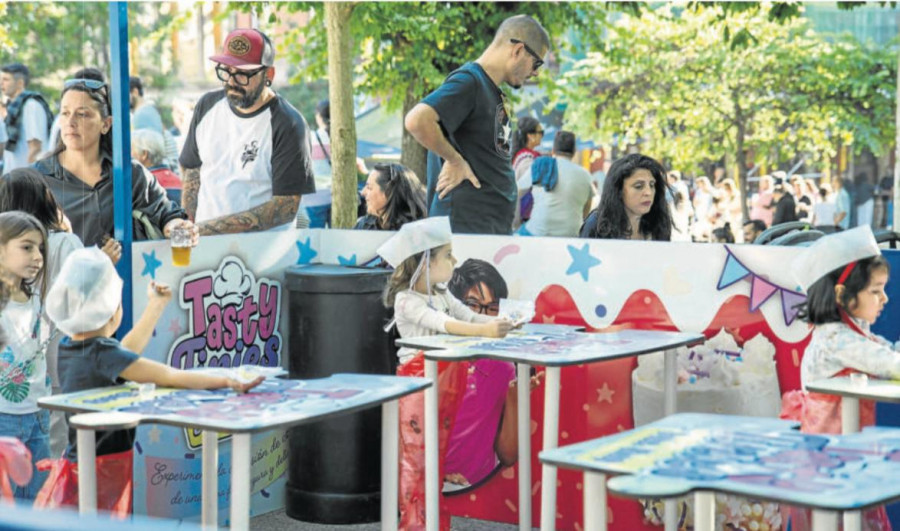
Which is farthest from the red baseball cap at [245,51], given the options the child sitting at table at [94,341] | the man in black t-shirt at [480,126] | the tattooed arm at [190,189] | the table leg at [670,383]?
the table leg at [670,383]

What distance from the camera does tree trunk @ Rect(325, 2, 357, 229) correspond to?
916cm

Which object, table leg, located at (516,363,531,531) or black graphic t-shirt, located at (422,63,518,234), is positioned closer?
table leg, located at (516,363,531,531)

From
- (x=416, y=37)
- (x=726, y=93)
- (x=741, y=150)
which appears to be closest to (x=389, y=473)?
(x=416, y=37)

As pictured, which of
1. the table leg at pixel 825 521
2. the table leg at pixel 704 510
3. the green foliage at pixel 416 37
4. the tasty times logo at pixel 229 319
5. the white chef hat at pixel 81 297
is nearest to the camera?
the table leg at pixel 825 521

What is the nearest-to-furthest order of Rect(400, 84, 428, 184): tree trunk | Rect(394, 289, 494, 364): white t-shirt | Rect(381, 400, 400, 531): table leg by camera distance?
Rect(381, 400, 400, 531): table leg
Rect(394, 289, 494, 364): white t-shirt
Rect(400, 84, 428, 184): tree trunk

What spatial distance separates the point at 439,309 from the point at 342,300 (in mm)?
908

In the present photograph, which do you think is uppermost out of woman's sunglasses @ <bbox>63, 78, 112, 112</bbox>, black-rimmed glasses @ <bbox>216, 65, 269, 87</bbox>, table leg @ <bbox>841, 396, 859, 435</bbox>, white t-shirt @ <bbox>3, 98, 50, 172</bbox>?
black-rimmed glasses @ <bbox>216, 65, 269, 87</bbox>

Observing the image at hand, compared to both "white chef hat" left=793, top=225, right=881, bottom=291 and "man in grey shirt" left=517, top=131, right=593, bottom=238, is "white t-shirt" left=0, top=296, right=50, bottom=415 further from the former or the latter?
"man in grey shirt" left=517, top=131, right=593, bottom=238

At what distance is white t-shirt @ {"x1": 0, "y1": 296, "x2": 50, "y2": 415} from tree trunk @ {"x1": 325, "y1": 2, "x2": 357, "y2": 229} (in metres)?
4.00

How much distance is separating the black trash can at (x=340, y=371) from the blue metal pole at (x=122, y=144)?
1.16 metres

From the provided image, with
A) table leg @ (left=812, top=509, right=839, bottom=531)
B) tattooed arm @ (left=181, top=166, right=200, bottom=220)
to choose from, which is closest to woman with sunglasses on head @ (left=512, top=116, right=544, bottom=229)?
tattooed arm @ (left=181, top=166, right=200, bottom=220)

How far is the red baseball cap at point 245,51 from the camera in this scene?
273 inches

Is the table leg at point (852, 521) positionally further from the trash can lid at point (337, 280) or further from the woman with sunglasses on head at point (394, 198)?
the woman with sunglasses on head at point (394, 198)

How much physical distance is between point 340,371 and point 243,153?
1175 millimetres
